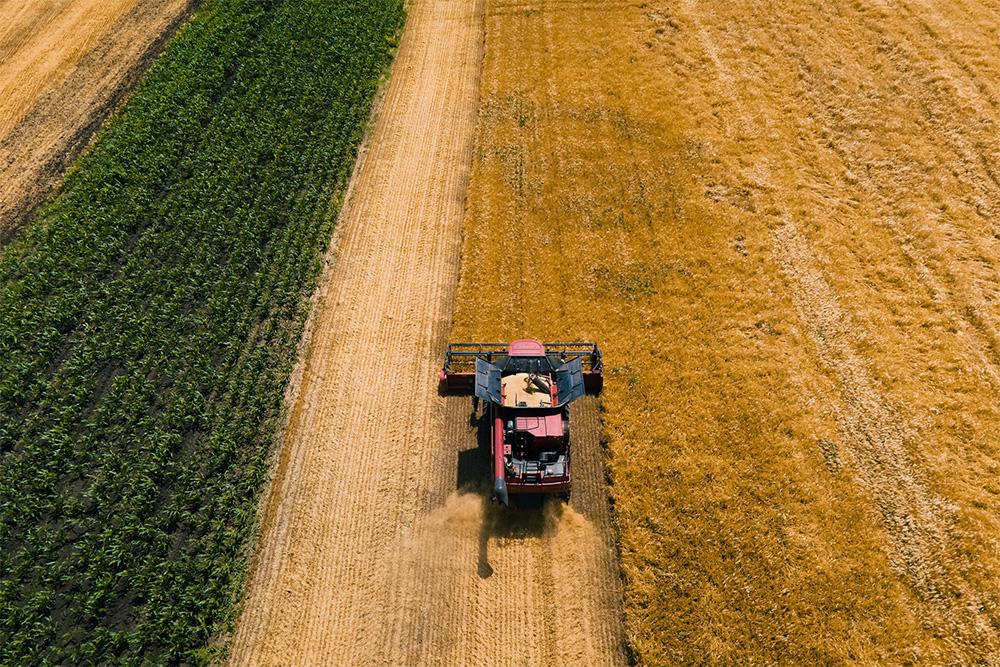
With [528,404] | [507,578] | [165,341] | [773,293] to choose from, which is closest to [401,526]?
[507,578]

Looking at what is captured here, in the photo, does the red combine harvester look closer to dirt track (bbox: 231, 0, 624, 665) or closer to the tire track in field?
the tire track in field

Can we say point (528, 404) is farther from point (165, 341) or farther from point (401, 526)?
point (165, 341)

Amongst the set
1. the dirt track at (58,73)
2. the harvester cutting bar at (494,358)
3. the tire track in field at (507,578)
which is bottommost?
the tire track in field at (507,578)

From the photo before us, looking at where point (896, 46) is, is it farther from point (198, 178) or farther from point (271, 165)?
point (198, 178)

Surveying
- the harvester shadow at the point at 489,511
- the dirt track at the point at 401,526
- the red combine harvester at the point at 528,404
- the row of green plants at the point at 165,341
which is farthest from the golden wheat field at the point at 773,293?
the row of green plants at the point at 165,341

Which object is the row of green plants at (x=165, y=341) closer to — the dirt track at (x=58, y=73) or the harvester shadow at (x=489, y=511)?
the dirt track at (x=58, y=73)

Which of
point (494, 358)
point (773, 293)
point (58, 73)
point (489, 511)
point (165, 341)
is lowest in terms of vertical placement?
point (489, 511)

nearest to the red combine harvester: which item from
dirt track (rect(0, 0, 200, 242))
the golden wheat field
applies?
the golden wheat field
